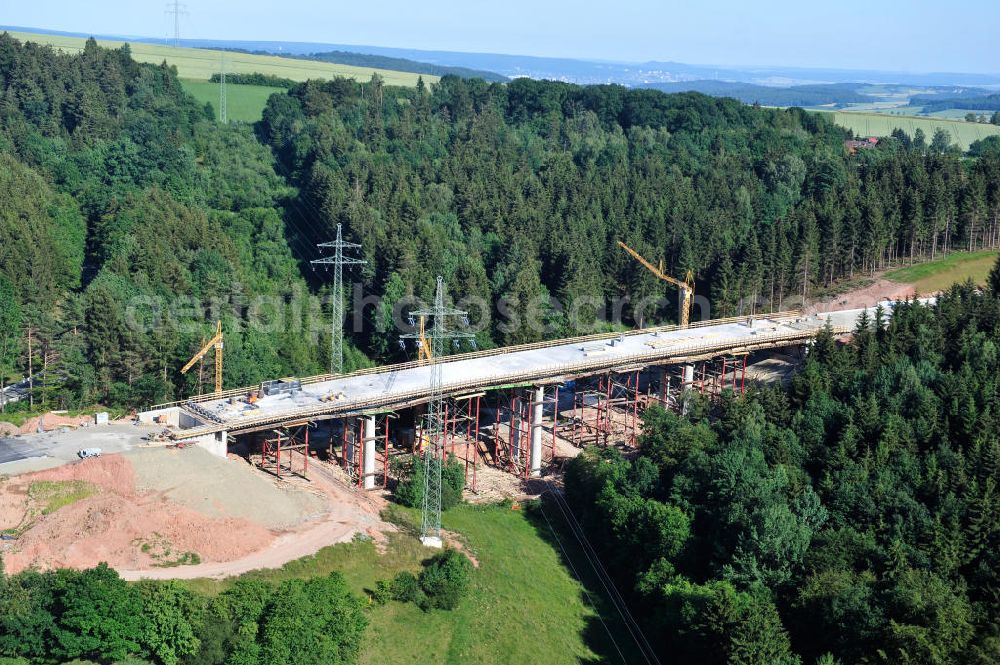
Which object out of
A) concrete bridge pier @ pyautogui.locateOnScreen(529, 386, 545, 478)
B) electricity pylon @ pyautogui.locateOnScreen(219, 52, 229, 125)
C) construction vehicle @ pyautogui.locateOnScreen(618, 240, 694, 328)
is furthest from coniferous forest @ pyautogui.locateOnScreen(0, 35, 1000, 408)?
concrete bridge pier @ pyautogui.locateOnScreen(529, 386, 545, 478)

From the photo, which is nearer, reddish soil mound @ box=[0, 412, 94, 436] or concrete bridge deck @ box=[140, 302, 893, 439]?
reddish soil mound @ box=[0, 412, 94, 436]

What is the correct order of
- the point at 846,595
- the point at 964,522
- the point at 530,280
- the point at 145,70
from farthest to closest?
the point at 145,70 → the point at 530,280 → the point at 964,522 → the point at 846,595

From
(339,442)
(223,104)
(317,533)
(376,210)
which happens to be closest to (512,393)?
(339,442)

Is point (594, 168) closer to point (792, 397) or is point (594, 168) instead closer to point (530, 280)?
point (530, 280)

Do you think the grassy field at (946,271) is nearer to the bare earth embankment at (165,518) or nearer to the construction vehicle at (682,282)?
the construction vehicle at (682,282)

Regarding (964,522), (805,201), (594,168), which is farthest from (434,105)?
(964,522)

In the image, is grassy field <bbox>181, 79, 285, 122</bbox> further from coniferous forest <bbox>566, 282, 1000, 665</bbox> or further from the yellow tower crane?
coniferous forest <bbox>566, 282, 1000, 665</bbox>
